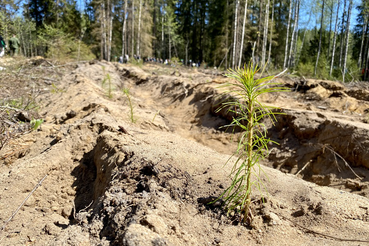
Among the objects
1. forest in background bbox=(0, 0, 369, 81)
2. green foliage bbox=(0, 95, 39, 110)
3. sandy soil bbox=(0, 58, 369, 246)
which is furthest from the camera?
forest in background bbox=(0, 0, 369, 81)

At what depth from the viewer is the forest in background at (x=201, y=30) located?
18141 mm

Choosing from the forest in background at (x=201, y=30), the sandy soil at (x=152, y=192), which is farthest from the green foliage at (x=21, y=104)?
the forest in background at (x=201, y=30)

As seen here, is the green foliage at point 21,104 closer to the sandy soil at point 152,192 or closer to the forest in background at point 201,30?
the sandy soil at point 152,192

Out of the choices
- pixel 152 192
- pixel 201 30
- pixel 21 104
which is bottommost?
pixel 152 192

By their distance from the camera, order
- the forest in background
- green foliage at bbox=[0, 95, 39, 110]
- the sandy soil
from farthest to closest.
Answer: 1. the forest in background
2. green foliage at bbox=[0, 95, 39, 110]
3. the sandy soil

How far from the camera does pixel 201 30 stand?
31625 millimetres

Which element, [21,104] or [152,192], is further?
[21,104]

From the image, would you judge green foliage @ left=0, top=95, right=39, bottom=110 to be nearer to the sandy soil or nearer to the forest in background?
the sandy soil

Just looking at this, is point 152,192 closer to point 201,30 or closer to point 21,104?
point 21,104

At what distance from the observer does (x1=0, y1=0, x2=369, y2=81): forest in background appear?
18141 millimetres

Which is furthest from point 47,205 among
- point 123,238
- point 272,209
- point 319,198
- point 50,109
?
point 50,109

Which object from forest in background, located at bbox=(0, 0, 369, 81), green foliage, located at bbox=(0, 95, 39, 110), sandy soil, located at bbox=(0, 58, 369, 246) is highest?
forest in background, located at bbox=(0, 0, 369, 81)

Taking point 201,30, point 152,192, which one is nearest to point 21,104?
point 152,192

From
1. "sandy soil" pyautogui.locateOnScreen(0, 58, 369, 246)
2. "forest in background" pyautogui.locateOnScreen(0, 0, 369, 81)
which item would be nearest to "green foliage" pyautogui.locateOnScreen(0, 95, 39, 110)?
"sandy soil" pyautogui.locateOnScreen(0, 58, 369, 246)
